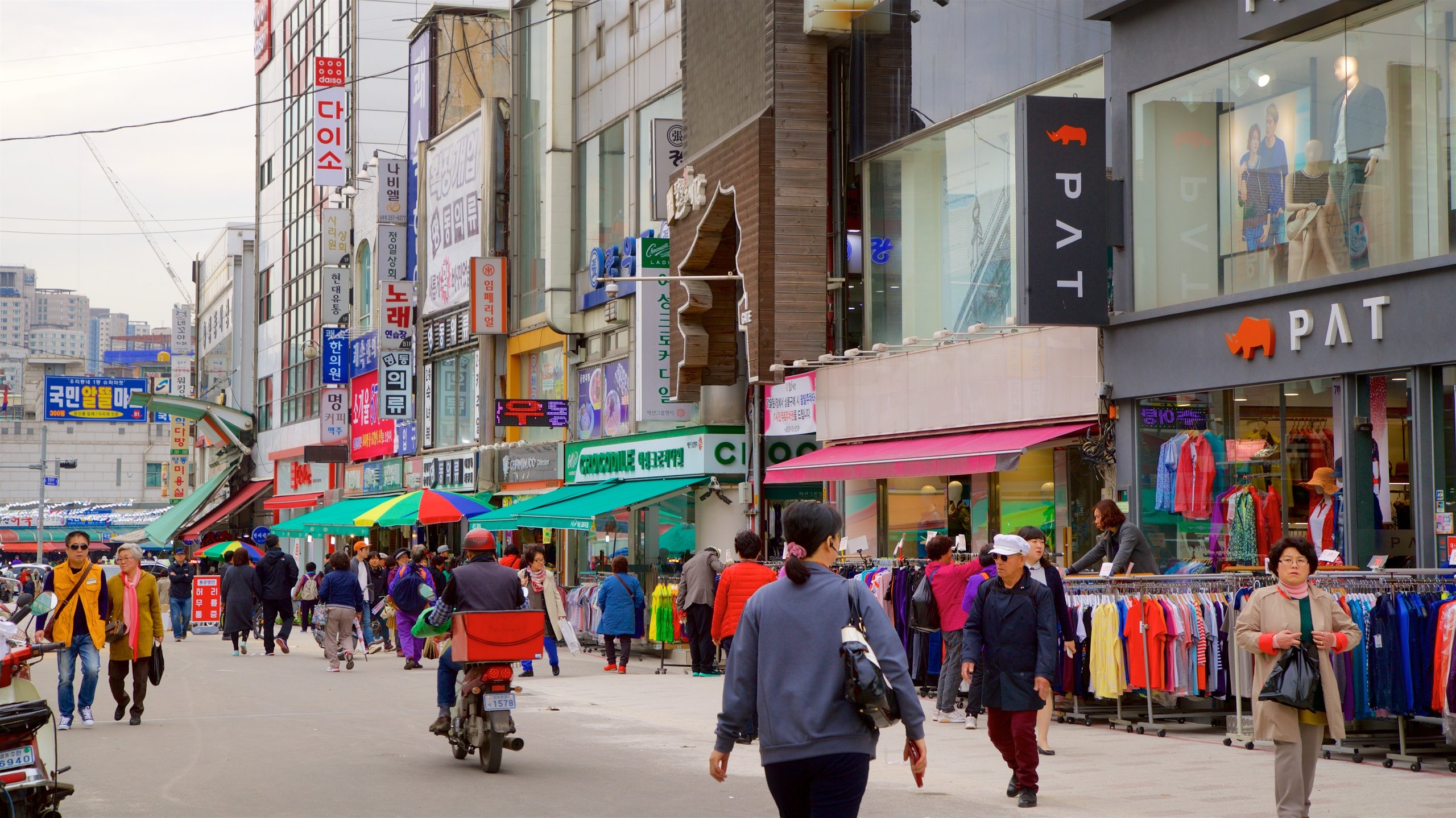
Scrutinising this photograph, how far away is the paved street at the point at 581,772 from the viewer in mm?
10352

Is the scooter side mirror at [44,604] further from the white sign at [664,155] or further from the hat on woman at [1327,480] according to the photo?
the white sign at [664,155]

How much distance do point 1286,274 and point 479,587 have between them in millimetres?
8488

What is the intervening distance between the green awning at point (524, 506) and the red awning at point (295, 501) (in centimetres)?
2399

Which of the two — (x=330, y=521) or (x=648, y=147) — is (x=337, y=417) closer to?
(x=330, y=521)

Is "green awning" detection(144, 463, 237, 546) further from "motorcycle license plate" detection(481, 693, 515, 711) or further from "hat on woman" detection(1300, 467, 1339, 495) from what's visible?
"hat on woman" detection(1300, 467, 1339, 495)

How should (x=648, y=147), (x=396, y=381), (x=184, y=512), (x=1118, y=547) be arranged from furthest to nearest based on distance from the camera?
(x=184, y=512) → (x=396, y=381) → (x=648, y=147) → (x=1118, y=547)

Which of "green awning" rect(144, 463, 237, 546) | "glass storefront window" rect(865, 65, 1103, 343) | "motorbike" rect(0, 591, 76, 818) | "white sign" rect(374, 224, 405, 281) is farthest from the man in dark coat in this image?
"green awning" rect(144, 463, 237, 546)

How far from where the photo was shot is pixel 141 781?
11.7 metres

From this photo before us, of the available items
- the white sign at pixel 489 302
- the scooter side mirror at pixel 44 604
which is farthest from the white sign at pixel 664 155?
the scooter side mirror at pixel 44 604

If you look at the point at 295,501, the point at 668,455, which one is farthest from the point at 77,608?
the point at 295,501

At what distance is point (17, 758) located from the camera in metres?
8.63

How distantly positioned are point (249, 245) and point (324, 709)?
5978cm

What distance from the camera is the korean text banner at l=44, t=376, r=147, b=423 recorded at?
76.3 metres

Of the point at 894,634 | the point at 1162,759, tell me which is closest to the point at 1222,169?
the point at 1162,759
